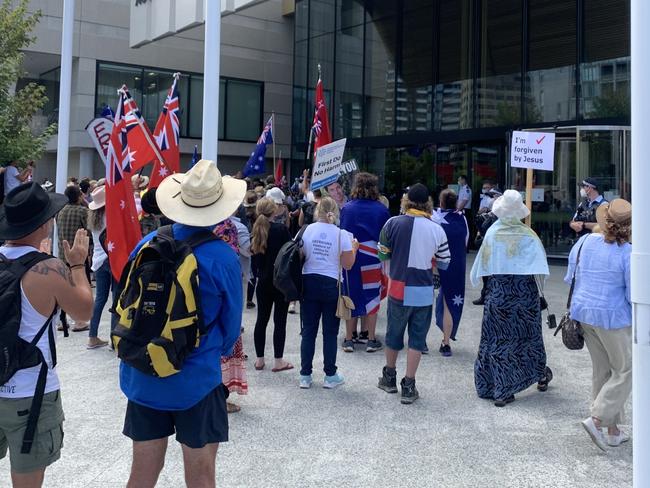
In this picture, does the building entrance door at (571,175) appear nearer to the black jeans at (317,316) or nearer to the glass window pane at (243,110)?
the black jeans at (317,316)

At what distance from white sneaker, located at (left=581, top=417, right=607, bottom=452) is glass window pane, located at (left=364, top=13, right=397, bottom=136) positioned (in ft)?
52.3

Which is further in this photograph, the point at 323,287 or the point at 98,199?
the point at 98,199

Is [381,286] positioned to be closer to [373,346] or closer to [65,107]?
[373,346]

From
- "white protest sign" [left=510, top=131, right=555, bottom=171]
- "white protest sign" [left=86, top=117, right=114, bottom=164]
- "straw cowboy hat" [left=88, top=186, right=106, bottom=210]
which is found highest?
"white protest sign" [left=86, top=117, right=114, bottom=164]

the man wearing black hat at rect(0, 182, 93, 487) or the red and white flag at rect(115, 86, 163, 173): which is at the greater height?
the red and white flag at rect(115, 86, 163, 173)

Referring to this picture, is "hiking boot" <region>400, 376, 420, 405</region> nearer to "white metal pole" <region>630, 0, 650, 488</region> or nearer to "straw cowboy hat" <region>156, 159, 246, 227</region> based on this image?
"straw cowboy hat" <region>156, 159, 246, 227</region>

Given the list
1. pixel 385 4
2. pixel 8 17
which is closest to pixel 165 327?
pixel 8 17

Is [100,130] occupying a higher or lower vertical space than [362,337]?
higher

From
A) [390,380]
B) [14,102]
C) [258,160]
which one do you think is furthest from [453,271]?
[14,102]

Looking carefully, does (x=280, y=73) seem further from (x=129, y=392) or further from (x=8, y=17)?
(x=129, y=392)

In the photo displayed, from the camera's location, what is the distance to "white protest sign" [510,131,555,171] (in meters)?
8.09

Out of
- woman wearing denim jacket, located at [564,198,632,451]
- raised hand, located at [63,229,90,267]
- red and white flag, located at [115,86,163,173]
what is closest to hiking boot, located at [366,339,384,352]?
woman wearing denim jacket, located at [564,198,632,451]

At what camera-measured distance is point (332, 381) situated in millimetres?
6289

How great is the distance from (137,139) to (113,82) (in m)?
18.3
